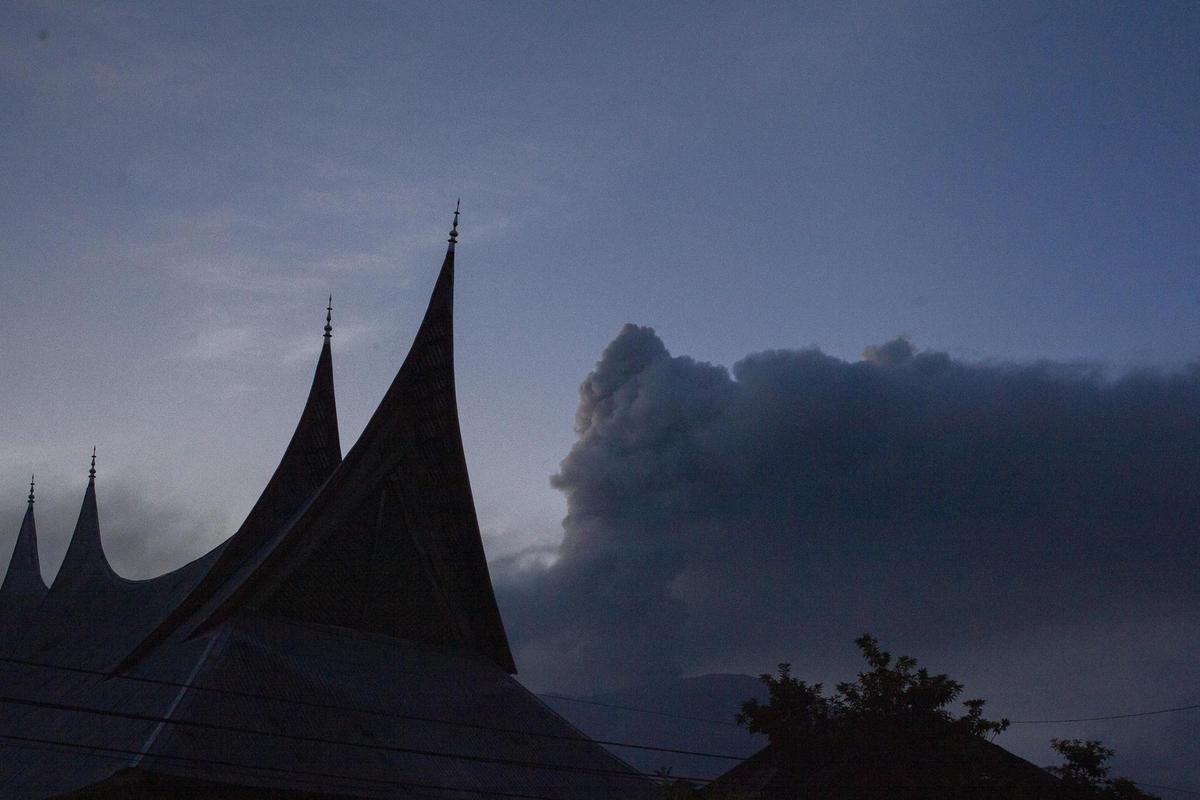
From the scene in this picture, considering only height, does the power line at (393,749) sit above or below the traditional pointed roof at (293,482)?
below

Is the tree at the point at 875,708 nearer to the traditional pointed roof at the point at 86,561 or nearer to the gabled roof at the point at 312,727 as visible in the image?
the gabled roof at the point at 312,727

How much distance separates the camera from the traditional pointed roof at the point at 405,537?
24.7 m

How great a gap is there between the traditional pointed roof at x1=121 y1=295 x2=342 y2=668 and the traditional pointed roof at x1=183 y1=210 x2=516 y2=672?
1151 mm

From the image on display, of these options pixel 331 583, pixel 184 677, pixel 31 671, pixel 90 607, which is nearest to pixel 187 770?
pixel 184 677

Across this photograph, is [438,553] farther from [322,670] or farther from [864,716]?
[864,716]

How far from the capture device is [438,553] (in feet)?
90.4

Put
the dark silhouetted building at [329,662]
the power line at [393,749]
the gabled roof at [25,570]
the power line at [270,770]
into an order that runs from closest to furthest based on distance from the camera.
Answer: the power line at [270,770], the power line at [393,749], the dark silhouetted building at [329,662], the gabled roof at [25,570]

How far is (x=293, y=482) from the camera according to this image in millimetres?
31297

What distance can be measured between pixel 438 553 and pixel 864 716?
34.2 feet

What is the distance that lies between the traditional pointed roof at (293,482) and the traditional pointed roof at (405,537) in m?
1.15

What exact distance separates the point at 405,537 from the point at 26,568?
2283 centimetres

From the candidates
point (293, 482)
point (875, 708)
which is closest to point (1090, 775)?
point (875, 708)

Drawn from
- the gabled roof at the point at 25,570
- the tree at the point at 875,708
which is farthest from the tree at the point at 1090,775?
the gabled roof at the point at 25,570

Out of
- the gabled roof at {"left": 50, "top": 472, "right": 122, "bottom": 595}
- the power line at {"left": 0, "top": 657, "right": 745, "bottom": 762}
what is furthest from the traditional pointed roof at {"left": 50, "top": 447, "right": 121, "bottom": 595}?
the power line at {"left": 0, "top": 657, "right": 745, "bottom": 762}
